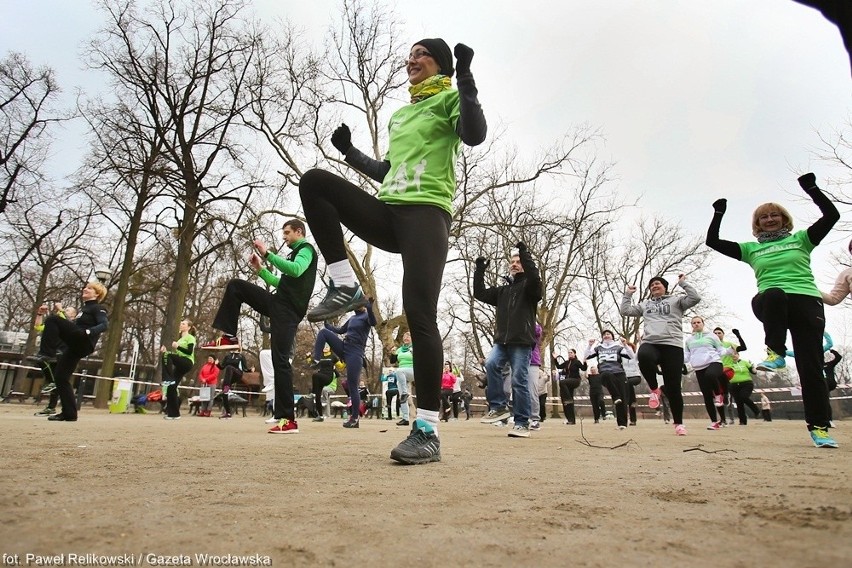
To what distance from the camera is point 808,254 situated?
436cm

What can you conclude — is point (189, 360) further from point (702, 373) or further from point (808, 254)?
point (808, 254)

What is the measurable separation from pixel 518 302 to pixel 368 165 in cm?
361

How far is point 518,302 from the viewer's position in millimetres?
6664

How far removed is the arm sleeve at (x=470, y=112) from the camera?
2.69m

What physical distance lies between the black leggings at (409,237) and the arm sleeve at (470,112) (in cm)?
43

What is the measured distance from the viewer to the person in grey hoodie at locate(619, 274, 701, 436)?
22.4 feet

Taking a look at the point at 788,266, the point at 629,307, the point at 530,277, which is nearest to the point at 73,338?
the point at 530,277

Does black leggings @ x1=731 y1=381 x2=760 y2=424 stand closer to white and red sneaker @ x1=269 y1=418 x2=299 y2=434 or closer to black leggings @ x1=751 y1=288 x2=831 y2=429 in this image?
black leggings @ x1=751 y1=288 x2=831 y2=429

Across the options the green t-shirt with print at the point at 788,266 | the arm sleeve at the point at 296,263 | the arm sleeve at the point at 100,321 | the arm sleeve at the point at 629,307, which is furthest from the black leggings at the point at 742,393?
the arm sleeve at the point at 100,321

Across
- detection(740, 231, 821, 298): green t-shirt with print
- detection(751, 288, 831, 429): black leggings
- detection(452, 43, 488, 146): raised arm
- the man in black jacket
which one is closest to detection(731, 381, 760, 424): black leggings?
the man in black jacket

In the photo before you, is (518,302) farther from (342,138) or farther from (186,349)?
(186,349)

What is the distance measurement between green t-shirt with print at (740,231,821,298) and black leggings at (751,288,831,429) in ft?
0.31

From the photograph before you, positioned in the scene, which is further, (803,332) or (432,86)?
(803,332)

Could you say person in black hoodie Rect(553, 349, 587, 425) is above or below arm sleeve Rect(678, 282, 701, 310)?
below
